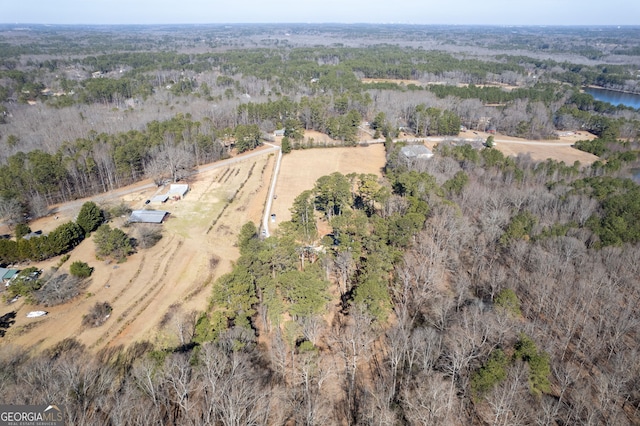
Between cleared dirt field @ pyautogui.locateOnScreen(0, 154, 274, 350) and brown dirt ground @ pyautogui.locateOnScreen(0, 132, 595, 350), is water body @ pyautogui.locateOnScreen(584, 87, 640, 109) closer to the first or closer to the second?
brown dirt ground @ pyautogui.locateOnScreen(0, 132, 595, 350)

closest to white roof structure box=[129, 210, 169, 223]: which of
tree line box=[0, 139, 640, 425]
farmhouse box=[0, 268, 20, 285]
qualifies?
farmhouse box=[0, 268, 20, 285]

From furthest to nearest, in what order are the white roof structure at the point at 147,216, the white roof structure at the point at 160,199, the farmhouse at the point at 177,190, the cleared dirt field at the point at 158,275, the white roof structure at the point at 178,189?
the white roof structure at the point at 178,189
the farmhouse at the point at 177,190
the white roof structure at the point at 160,199
the white roof structure at the point at 147,216
the cleared dirt field at the point at 158,275

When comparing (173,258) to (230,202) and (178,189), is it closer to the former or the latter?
(230,202)

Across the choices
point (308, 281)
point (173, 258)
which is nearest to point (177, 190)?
point (173, 258)

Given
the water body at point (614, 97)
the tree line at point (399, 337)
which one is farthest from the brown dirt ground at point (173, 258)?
the water body at point (614, 97)

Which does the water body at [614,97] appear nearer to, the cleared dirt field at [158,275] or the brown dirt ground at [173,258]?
the brown dirt ground at [173,258]

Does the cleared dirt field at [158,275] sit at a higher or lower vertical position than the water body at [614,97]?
lower

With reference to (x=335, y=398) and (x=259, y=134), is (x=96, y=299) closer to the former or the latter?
(x=335, y=398)
